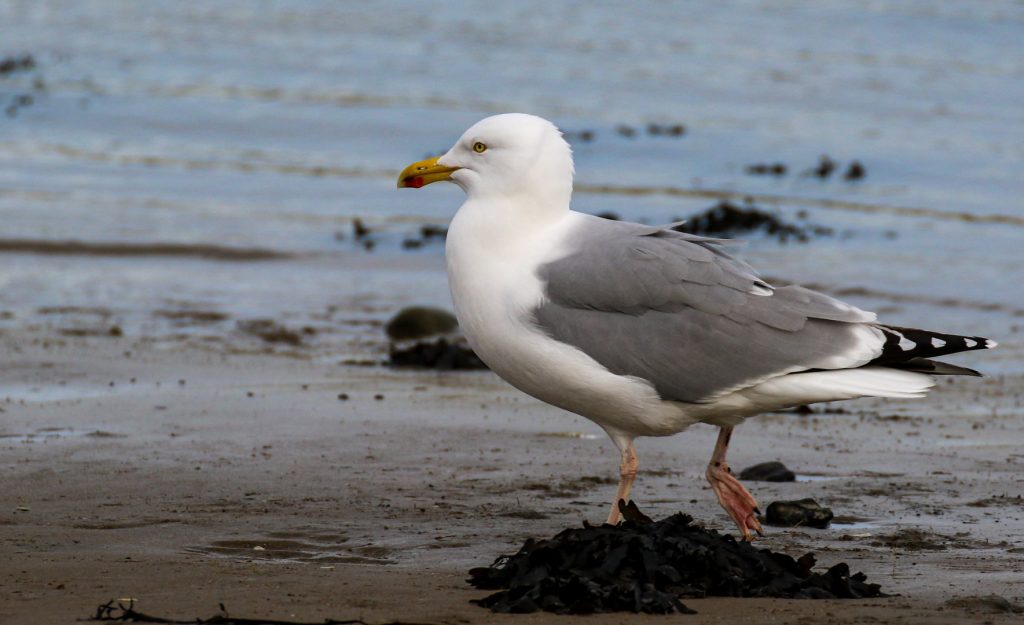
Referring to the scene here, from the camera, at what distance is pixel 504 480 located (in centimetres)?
682

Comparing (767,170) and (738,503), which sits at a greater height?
(767,170)

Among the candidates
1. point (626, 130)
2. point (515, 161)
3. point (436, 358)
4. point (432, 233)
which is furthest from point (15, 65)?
point (515, 161)

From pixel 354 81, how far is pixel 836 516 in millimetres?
20081

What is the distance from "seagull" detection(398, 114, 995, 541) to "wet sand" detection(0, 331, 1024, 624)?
1.88 ft

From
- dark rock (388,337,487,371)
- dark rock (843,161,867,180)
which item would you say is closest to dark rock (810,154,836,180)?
dark rock (843,161,867,180)

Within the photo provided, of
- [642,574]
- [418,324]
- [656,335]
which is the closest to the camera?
[642,574]

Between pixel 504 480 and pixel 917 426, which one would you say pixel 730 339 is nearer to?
pixel 504 480

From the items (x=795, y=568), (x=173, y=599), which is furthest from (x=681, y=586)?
(x=173, y=599)

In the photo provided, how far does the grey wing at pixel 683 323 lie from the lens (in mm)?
5941

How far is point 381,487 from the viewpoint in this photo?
6.63 meters

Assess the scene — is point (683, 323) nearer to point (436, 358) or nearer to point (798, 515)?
point (798, 515)

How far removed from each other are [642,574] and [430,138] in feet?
55.1

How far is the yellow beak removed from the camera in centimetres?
650

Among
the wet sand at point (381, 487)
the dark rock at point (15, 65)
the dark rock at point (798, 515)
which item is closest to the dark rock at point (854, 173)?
the wet sand at point (381, 487)
